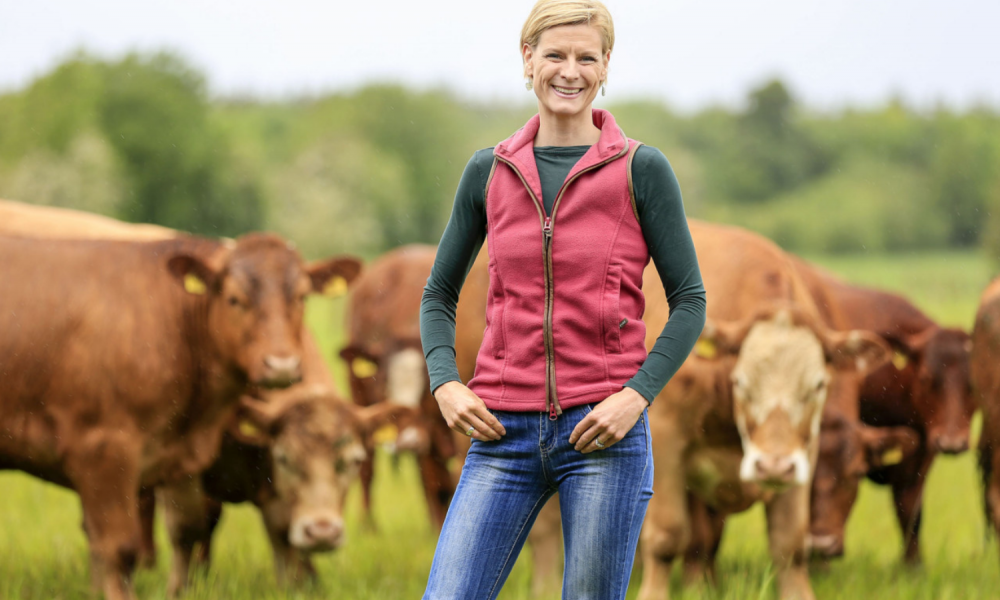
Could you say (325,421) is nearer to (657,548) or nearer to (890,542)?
(657,548)

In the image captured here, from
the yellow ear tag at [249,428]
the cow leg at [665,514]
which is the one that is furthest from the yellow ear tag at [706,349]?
the yellow ear tag at [249,428]

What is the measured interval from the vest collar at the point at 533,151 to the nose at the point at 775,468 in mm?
2682

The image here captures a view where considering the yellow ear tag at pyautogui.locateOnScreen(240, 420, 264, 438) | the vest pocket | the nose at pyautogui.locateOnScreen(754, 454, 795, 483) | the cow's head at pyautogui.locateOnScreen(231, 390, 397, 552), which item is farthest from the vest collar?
the yellow ear tag at pyautogui.locateOnScreen(240, 420, 264, 438)

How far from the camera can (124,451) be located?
556 cm

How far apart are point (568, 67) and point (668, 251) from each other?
0.51 meters

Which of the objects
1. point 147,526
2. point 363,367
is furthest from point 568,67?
point 363,367

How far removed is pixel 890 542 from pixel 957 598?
2.65 metres

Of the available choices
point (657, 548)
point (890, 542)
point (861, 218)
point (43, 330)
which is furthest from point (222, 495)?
point (861, 218)

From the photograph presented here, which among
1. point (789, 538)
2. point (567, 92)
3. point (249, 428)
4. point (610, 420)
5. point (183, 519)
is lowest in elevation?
point (183, 519)

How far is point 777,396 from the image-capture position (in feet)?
16.9

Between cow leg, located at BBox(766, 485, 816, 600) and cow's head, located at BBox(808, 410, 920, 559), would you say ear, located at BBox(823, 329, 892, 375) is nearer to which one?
cow leg, located at BBox(766, 485, 816, 600)

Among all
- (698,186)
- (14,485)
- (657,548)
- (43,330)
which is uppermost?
(698,186)

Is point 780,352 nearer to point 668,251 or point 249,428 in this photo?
point 668,251

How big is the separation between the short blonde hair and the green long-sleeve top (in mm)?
278
